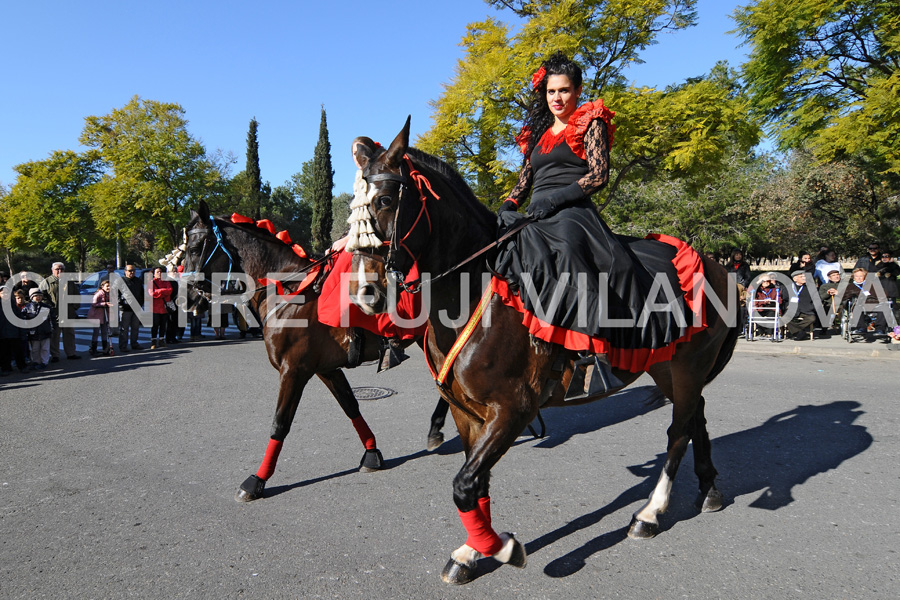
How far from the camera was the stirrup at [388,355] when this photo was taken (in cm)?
473

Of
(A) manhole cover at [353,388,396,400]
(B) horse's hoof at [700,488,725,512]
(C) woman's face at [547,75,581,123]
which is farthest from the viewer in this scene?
(A) manhole cover at [353,388,396,400]

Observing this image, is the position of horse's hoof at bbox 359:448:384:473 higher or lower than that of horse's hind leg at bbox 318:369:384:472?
lower

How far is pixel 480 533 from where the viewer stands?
114 inches

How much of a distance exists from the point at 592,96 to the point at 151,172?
22127 millimetres

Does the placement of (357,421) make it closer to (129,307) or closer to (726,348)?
(726,348)

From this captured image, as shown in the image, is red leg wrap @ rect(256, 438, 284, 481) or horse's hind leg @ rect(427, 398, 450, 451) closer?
red leg wrap @ rect(256, 438, 284, 481)

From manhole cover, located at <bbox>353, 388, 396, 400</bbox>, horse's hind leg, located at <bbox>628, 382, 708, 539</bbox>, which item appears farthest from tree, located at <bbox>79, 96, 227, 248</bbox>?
horse's hind leg, located at <bbox>628, 382, 708, 539</bbox>

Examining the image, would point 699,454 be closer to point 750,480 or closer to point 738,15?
point 750,480

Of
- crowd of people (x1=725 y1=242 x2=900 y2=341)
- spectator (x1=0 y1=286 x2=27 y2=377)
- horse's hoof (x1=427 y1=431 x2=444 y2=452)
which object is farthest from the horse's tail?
spectator (x1=0 y1=286 x2=27 y2=377)

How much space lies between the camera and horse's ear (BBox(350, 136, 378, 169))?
2.74 m

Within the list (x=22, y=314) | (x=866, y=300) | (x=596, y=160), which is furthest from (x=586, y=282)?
(x=866, y=300)

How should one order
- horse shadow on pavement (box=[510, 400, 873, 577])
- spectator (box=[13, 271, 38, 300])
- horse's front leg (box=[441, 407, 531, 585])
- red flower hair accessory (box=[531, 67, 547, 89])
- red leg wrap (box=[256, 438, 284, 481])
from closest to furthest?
horse's front leg (box=[441, 407, 531, 585]), red flower hair accessory (box=[531, 67, 547, 89]), horse shadow on pavement (box=[510, 400, 873, 577]), red leg wrap (box=[256, 438, 284, 481]), spectator (box=[13, 271, 38, 300])

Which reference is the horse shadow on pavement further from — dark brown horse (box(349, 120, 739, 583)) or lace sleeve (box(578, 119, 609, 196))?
lace sleeve (box(578, 119, 609, 196))

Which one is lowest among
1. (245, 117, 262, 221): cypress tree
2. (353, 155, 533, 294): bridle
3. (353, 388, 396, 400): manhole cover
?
(353, 388, 396, 400): manhole cover
